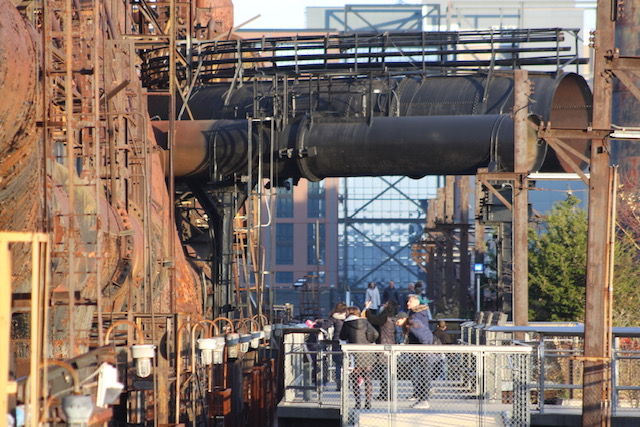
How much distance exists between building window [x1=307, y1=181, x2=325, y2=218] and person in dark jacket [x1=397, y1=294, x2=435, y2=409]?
66411 mm

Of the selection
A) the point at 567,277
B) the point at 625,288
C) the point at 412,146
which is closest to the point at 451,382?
the point at 412,146

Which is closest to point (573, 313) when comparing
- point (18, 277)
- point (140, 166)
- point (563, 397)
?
point (563, 397)

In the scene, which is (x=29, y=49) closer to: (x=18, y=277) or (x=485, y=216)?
(x=18, y=277)

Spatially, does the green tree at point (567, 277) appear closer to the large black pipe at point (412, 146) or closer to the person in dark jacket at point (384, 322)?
the large black pipe at point (412, 146)

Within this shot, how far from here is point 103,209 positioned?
1559 centimetres

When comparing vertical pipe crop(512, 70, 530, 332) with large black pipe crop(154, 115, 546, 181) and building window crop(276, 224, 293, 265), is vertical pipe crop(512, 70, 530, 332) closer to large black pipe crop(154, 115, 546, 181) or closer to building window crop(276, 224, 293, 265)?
large black pipe crop(154, 115, 546, 181)

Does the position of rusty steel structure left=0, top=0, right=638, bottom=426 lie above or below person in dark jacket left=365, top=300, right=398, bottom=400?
above

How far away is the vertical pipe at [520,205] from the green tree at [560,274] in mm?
8399

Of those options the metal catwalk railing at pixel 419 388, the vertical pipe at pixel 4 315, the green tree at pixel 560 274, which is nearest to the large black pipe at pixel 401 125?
the green tree at pixel 560 274

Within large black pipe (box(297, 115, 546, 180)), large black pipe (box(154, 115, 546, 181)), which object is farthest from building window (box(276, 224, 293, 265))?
large black pipe (box(297, 115, 546, 180))

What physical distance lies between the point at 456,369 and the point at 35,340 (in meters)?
12.6

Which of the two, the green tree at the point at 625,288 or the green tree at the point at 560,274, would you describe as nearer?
the green tree at the point at 625,288

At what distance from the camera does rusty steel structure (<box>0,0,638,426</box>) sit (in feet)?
32.5

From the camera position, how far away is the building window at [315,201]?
83750mm
